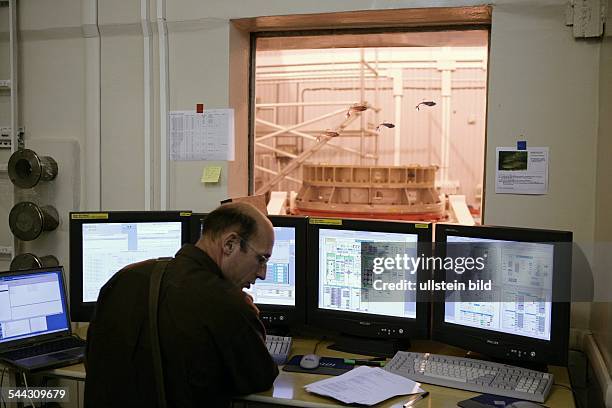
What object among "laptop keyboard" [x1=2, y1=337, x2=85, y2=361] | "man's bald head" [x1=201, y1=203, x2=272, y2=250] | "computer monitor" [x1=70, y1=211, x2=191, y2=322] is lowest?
"laptop keyboard" [x1=2, y1=337, x2=85, y2=361]

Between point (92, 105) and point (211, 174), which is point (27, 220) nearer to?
point (92, 105)

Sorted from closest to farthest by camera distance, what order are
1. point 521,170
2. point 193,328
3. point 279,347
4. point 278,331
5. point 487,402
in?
1. point 193,328
2. point 487,402
3. point 279,347
4. point 521,170
5. point 278,331

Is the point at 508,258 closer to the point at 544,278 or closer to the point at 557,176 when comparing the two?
the point at 544,278

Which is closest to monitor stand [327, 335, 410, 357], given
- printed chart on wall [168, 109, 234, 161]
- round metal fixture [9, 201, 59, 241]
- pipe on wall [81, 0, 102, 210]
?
printed chart on wall [168, 109, 234, 161]

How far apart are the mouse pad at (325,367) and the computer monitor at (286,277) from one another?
241 mm

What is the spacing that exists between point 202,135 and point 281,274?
0.78 meters

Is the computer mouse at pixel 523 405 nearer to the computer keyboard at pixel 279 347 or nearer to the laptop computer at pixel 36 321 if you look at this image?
the computer keyboard at pixel 279 347

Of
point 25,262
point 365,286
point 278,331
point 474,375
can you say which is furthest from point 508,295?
point 25,262

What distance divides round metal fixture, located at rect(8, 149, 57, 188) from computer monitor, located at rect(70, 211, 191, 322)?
1.98 ft

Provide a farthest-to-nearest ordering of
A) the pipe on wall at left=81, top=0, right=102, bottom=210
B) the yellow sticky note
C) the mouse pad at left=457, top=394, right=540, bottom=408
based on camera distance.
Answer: the pipe on wall at left=81, top=0, right=102, bottom=210 → the yellow sticky note → the mouse pad at left=457, top=394, right=540, bottom=408

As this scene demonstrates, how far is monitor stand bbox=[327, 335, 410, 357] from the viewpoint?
85.9 inches

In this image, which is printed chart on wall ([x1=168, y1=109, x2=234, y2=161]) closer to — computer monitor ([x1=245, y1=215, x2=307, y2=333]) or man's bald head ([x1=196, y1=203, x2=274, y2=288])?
computer monitor ([x1=245, y1=215, x2=307, y2=333])

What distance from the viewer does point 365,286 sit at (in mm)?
2219

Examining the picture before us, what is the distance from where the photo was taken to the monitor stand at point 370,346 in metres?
2.18
